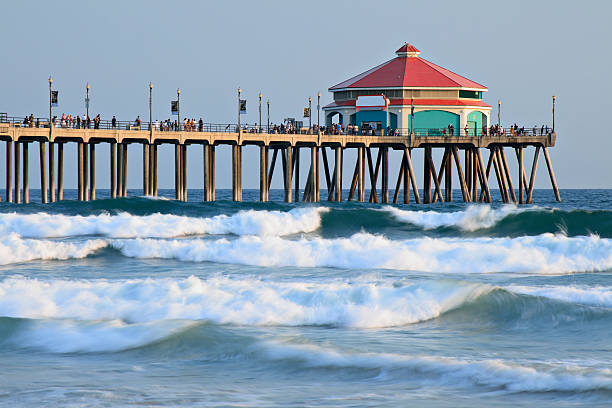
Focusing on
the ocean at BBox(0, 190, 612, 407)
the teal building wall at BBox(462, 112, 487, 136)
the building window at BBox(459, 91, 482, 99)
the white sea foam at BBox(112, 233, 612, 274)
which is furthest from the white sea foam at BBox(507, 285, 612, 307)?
the building window at BBox(459, 91, 482, 99)

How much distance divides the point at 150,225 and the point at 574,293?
21.1 metres

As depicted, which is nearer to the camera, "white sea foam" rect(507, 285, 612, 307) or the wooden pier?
"white sea foam" rect(507, 285, 612, 307)

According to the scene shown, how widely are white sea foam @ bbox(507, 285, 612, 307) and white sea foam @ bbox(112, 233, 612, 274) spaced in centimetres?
455

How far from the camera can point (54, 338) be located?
14.6 m

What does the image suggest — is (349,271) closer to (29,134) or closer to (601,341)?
(601,341)

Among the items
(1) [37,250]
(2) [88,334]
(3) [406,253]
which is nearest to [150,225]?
(1) [37,250]

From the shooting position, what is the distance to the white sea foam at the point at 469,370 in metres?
11.4

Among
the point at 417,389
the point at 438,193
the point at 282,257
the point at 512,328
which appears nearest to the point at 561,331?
the point at 512,328

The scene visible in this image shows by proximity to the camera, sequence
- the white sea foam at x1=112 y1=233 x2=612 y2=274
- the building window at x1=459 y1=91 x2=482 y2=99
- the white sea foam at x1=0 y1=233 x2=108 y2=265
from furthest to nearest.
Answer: the building window at x1=459 y1=91 x2=482 y2=99
the white sea foam at x1=0 y1=233 x2=108 y2=265
the white sea foam at x1=112 y1=233 x2=612 y2=274

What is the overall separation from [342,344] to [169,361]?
8.57 feet

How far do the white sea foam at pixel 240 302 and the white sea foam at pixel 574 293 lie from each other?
3.66ft

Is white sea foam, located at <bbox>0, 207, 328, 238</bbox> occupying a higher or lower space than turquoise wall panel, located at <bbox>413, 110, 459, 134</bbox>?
lower

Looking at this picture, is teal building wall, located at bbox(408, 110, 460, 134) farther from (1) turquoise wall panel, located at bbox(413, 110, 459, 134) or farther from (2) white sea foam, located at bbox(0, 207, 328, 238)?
(2) white sea foam, located at bbox(0, 207, 328, 238)

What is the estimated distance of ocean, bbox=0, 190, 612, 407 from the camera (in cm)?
1146
